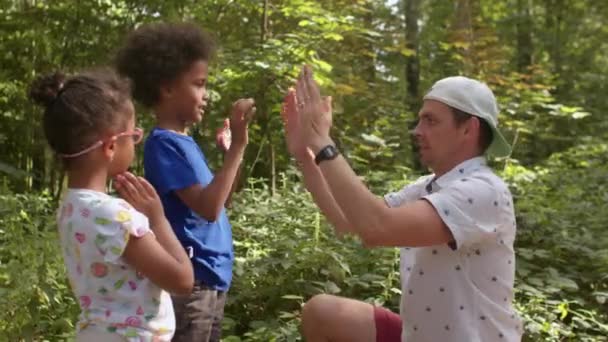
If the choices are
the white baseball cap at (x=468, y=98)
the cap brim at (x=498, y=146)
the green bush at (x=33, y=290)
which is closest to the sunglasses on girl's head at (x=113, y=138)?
the white baseball cap at (x=468, y=98)

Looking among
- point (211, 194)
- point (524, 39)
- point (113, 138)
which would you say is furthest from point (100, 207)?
point (524, 39)

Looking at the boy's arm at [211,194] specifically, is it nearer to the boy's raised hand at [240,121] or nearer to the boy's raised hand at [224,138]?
the boy's raised hand at [240,121]

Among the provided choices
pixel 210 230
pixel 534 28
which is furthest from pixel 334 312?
pixel 534 28

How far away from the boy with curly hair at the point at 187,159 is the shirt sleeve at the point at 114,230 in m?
0.48

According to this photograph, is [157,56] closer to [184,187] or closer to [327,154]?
[184,187]

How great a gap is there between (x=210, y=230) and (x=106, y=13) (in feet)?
15.9

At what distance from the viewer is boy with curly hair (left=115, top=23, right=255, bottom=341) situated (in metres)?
2.24

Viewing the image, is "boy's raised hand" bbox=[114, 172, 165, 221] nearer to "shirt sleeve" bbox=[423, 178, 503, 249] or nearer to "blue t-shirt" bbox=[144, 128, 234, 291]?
"blue t-shirt" bbox=[144, 128, 234, 291]

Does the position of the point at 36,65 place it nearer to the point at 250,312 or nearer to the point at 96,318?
the point at 250,312

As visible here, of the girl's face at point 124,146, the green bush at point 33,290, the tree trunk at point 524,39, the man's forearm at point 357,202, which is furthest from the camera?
the tree trunk at point 524,39

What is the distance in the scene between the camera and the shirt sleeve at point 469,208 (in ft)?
6.77

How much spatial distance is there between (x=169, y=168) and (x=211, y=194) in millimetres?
170

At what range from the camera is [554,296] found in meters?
4.06

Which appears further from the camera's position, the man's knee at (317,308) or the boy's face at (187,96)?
the man's knee at (317,308)
